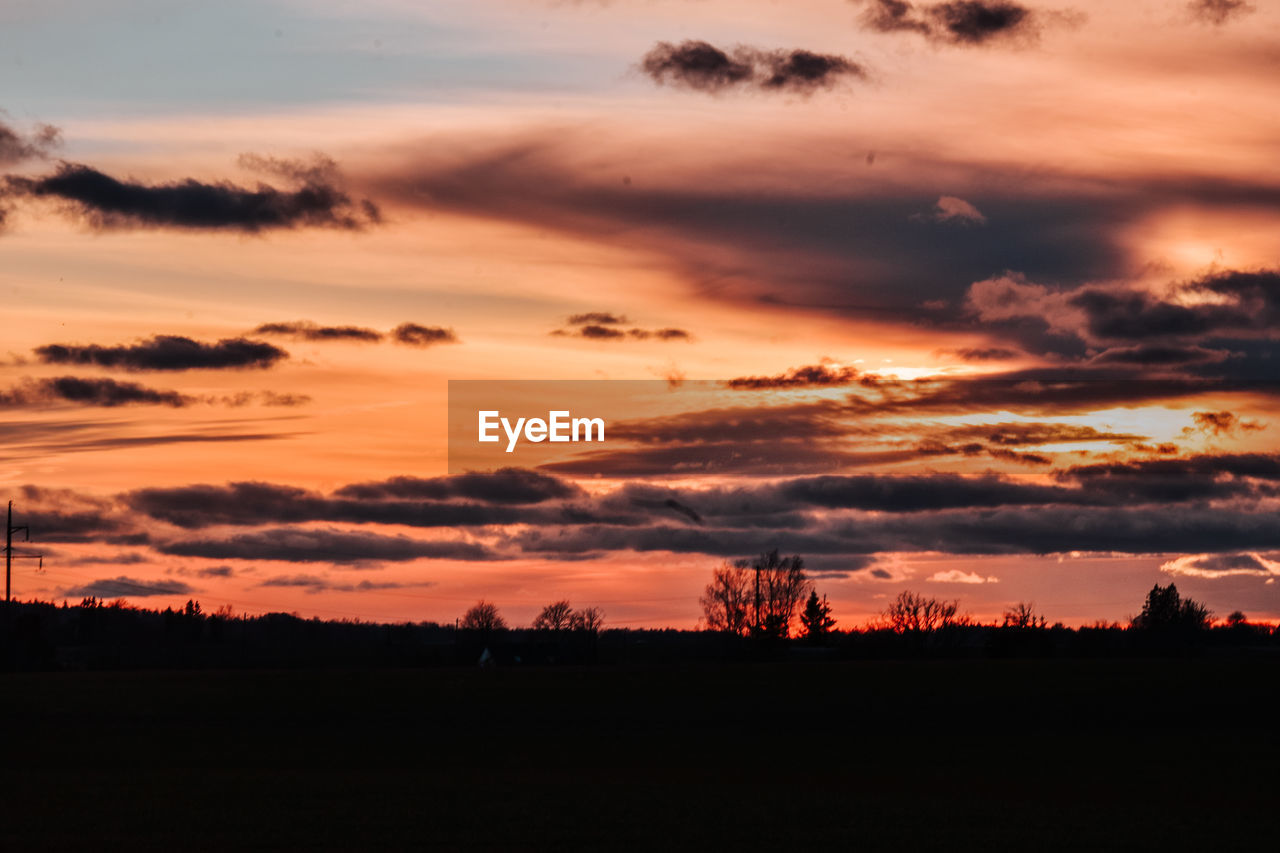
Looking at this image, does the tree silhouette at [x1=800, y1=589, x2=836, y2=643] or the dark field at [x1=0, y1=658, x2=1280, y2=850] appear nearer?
the dark field at [x1=0, y1=658, x2=1280, y2=850]

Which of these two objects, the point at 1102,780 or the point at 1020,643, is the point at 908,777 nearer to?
the point at 1102,780

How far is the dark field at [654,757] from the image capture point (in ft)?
109

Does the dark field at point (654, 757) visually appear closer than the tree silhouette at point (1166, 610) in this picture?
Yes

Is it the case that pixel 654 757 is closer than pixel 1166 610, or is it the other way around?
pixel 654 757

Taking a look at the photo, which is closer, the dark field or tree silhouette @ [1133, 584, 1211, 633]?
the dark field

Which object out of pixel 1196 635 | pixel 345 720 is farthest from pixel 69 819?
pixel 1196 635

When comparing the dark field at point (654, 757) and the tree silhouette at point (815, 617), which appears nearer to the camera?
the dark field at point (654, 757)

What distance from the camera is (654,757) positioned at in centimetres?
5991

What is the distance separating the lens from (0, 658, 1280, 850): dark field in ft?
109

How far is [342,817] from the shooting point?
35406 millimetres

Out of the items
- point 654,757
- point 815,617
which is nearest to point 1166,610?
point 815,617

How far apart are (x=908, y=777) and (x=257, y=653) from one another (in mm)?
99794

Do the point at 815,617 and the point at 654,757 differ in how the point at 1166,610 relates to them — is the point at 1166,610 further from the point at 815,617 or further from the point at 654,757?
the point at 654,757

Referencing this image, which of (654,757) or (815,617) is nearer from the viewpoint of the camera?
(654,757)
